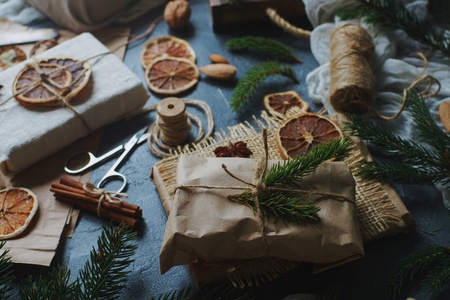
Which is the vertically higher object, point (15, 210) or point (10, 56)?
point (10, 56)

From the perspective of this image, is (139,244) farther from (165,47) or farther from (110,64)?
(165,47)

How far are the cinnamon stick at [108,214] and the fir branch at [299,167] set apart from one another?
0.44 m

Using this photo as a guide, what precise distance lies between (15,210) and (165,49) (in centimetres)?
89

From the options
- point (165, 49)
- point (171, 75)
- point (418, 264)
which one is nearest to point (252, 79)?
point (171, 75)

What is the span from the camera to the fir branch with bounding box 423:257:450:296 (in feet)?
3.30


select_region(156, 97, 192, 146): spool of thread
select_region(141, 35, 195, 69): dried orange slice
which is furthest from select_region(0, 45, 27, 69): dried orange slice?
select_region(156, 97, 192, 146): spool of thread

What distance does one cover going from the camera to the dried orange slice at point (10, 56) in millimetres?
1685

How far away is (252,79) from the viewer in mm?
1545

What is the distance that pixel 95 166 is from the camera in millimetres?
1393

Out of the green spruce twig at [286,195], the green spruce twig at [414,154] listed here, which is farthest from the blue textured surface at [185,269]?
the green spruce twig at [286,195]

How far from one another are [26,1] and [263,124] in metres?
1.35

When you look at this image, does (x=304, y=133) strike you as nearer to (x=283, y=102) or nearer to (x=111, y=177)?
(x=283, y=102)

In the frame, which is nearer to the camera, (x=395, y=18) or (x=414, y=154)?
(x=414, y=154)

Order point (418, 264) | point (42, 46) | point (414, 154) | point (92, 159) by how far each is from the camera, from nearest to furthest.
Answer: point (418, 264) → point (414, 154) → point (92, 159) → point (42, 46)
